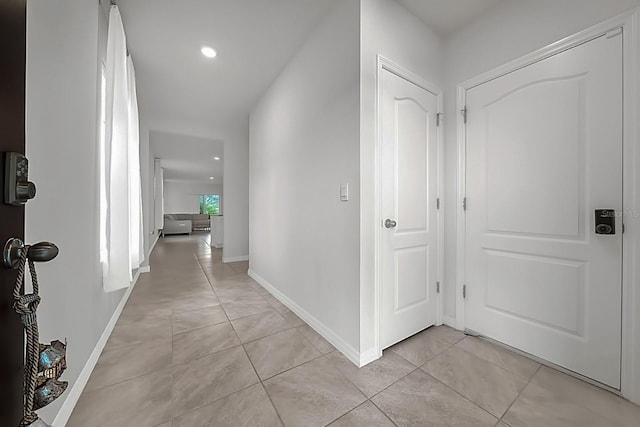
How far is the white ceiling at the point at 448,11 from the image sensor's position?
1808 mm

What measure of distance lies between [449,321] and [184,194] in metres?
13.3

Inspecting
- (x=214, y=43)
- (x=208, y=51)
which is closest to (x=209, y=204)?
(x=208, y=51)

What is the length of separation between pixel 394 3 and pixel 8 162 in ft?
7.52

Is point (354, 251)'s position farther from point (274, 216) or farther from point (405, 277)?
point (274, 216)

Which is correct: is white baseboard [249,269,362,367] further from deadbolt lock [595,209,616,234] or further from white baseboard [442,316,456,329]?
deadbolt lock [595,209,616,234]

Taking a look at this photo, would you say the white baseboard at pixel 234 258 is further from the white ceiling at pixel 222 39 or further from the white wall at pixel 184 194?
the white wall at pixel 184 194

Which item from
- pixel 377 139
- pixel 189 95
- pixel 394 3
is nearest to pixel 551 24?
pixel 394 3

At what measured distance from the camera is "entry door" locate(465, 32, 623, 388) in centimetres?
142

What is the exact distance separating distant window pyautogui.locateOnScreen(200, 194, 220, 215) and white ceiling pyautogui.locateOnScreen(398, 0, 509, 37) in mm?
13274

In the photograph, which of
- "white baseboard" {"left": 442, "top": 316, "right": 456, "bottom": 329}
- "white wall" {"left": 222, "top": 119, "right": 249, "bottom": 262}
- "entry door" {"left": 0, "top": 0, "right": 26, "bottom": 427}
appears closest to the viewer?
"entry door" {"left": 0, "top": 0, "right": 26, "bottom": 427}

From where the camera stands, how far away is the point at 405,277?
75.0 inches

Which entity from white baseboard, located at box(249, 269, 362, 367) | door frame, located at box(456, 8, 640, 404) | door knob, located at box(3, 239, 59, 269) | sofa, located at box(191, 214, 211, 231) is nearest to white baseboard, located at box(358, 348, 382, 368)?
white baseboard, located at box(249, 269, 362, 367)

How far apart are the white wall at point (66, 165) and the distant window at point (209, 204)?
41.3 feet

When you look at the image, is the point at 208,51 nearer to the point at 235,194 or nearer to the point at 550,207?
the point at 235,194
